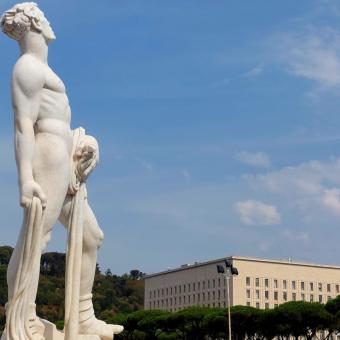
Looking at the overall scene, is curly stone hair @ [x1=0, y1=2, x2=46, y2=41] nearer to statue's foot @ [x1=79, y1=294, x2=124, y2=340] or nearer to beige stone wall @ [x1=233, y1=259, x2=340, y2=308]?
statue's foot @ [x1=79, y1=294, x2=124, y2=340]

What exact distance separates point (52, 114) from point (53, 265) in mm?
135052

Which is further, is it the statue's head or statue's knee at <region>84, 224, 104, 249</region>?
statue's knee at <region>84, 224, 104, 249</region>

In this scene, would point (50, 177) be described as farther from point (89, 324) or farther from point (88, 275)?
point (89, 324)

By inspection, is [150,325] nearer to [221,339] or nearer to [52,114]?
[221,339]

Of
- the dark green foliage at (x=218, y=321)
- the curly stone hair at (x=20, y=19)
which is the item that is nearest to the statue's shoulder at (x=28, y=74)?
the curly stone hair at (x=20, y=19)

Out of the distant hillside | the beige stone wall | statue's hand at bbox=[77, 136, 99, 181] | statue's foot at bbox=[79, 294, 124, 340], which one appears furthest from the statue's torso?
the beige stone wall

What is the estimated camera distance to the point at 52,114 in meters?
9.36

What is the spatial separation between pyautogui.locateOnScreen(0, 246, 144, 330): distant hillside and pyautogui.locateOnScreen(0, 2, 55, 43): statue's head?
80.5 meters

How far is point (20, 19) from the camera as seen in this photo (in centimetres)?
938

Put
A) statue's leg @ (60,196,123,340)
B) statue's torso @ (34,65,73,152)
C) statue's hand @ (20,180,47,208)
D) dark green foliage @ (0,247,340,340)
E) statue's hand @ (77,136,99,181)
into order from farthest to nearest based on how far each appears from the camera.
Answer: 1. dark green foliage @ (0,247,340,340)
2. statue's hand @ (77,136,99,181)
3. statue's leg @ (60,196,123,340)
4. statue's torso @ (34,65,73,152)
5. statue's hand @ (20,180,47,208)

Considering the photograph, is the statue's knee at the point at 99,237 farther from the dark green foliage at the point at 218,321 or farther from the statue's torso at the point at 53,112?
the dark green foliage at the point at 218,321

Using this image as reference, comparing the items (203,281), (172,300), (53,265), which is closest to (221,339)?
(203,281)

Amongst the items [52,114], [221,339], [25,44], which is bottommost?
[52,114]

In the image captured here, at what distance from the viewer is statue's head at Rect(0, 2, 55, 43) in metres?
9.40
